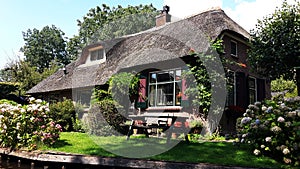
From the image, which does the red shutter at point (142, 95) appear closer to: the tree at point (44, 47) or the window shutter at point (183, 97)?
the window shutter at point (183, 97)

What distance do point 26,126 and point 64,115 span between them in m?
4.84

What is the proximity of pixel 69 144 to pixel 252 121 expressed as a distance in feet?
15.5

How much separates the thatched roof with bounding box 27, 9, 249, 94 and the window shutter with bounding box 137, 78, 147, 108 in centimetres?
85

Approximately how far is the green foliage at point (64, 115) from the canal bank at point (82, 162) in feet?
16.4

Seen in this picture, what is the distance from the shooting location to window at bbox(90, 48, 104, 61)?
17.2 meters

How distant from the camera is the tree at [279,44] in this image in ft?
30.3

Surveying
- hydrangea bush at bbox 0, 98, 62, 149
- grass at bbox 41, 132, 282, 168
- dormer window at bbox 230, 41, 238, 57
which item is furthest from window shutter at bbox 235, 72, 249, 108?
hydrangea bush at bbox 0, 98, 62, 149

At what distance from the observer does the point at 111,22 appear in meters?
32.3

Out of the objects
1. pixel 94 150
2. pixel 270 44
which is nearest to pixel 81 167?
pixel 94 150

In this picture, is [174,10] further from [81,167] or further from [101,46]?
[81,167]

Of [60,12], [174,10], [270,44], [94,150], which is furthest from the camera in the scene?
[174,10]

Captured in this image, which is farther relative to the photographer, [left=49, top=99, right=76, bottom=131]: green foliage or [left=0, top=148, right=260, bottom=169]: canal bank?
[left=49, top=99, right=76, bottom=131]: green foliage

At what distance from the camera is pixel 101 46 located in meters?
16.9

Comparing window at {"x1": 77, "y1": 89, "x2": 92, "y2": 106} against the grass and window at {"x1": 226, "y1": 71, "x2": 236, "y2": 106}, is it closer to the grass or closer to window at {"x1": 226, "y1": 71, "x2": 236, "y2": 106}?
the grass
